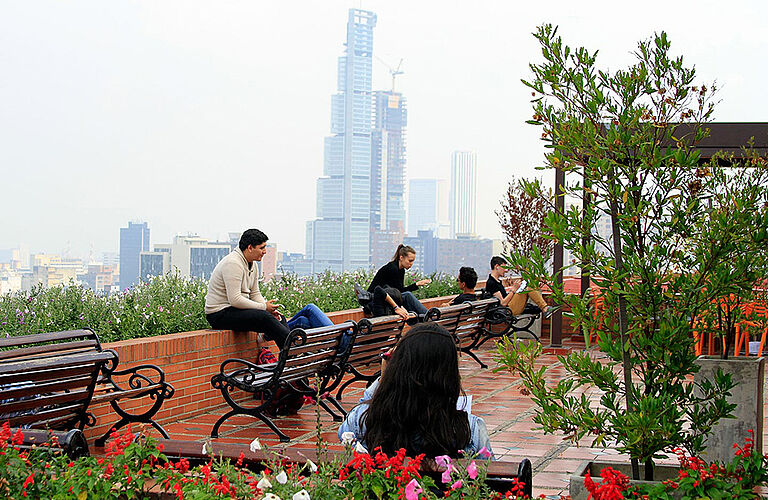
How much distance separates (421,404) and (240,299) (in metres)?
4.52

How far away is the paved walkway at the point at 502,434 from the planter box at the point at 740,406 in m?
0.88

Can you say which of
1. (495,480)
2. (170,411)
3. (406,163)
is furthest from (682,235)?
(406,163)

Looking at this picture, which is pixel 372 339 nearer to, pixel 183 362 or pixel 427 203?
pixel 183 362

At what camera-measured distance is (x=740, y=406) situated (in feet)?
13.0

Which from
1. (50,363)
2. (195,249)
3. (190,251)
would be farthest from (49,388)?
(195,249)

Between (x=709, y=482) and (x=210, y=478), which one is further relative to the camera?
(x=709, y=482)

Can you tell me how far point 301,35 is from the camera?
2355 inches

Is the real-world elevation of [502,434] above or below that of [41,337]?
below

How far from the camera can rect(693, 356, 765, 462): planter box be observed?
3.92m

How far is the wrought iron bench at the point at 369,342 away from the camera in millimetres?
6992

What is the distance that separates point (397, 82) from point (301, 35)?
1560 centimetres

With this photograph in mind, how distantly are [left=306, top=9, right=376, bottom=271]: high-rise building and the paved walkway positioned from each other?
38.7 metres

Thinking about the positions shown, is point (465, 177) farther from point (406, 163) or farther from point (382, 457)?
point (382, 457)

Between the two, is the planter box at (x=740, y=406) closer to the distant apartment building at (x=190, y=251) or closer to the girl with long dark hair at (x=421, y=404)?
the girl with long dark hair at (x=421, y=404)
